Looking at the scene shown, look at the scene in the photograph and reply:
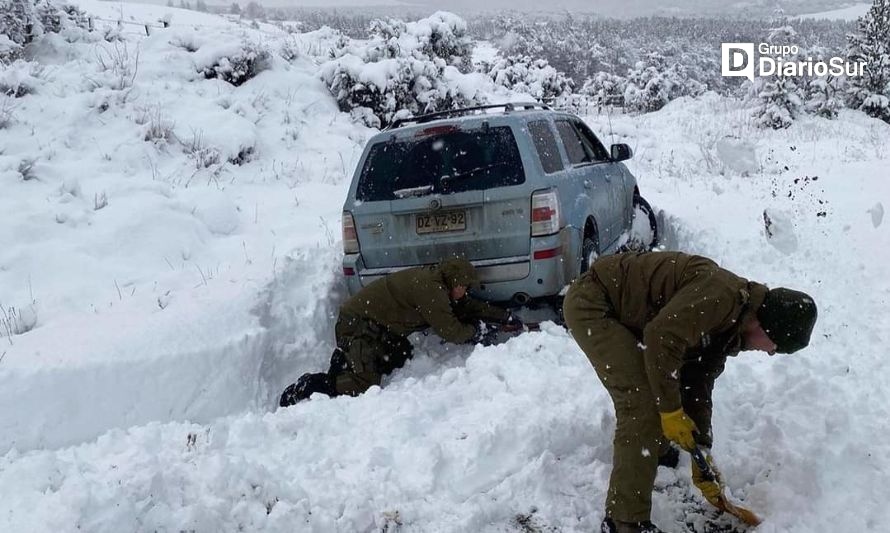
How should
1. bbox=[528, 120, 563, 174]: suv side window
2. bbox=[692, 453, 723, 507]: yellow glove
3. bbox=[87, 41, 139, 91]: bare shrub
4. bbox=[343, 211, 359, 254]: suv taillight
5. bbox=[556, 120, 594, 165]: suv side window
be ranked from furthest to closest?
bbox=[87, 41, 139, 91]: bare shrub → bbox=[556, 120, 594, 165]: suv side window → bbox=[343, 211, 359, 254]: suv taillight → bbox=[528, 120, 563, 174]: suv side window → bbox=[692, 453, 723, 507]: yellow glove

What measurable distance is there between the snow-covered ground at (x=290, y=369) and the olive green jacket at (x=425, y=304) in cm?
39

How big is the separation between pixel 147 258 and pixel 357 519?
459 cm

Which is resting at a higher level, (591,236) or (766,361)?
(591,236)

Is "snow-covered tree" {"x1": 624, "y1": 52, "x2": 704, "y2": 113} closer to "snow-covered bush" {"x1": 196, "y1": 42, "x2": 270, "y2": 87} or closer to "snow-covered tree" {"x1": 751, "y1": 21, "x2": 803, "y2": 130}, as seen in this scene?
"snow-covered tree" {"x1": 751, "y1": 21, "x2": 803, "y2": 130}

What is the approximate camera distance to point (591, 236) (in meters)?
5.80

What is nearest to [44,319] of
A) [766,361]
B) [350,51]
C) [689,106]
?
[766,361]

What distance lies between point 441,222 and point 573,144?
1.96 meters

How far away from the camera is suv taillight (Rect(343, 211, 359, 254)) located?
547 cm

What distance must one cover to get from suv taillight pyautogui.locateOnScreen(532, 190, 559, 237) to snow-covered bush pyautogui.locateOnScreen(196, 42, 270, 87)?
30.9 ft

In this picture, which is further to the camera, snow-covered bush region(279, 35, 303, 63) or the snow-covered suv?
snow-covered bush region(279, 35, 303, 63)

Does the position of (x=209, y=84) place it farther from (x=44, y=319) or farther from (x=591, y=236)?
(x=591, y=236)

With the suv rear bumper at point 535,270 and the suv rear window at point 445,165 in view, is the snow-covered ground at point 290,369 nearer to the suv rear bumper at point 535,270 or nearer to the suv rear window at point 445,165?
the suv rear bumper at point 535,270

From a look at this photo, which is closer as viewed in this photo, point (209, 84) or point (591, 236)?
point (591, 236)

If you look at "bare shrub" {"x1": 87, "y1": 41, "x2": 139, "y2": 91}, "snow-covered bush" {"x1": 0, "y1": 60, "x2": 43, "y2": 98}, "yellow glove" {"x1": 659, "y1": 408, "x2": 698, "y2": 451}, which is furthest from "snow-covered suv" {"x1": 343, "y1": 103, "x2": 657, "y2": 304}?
"bare shrub" {"x1": 87, "y1": 41, "x2": 139, "y2": 91}
